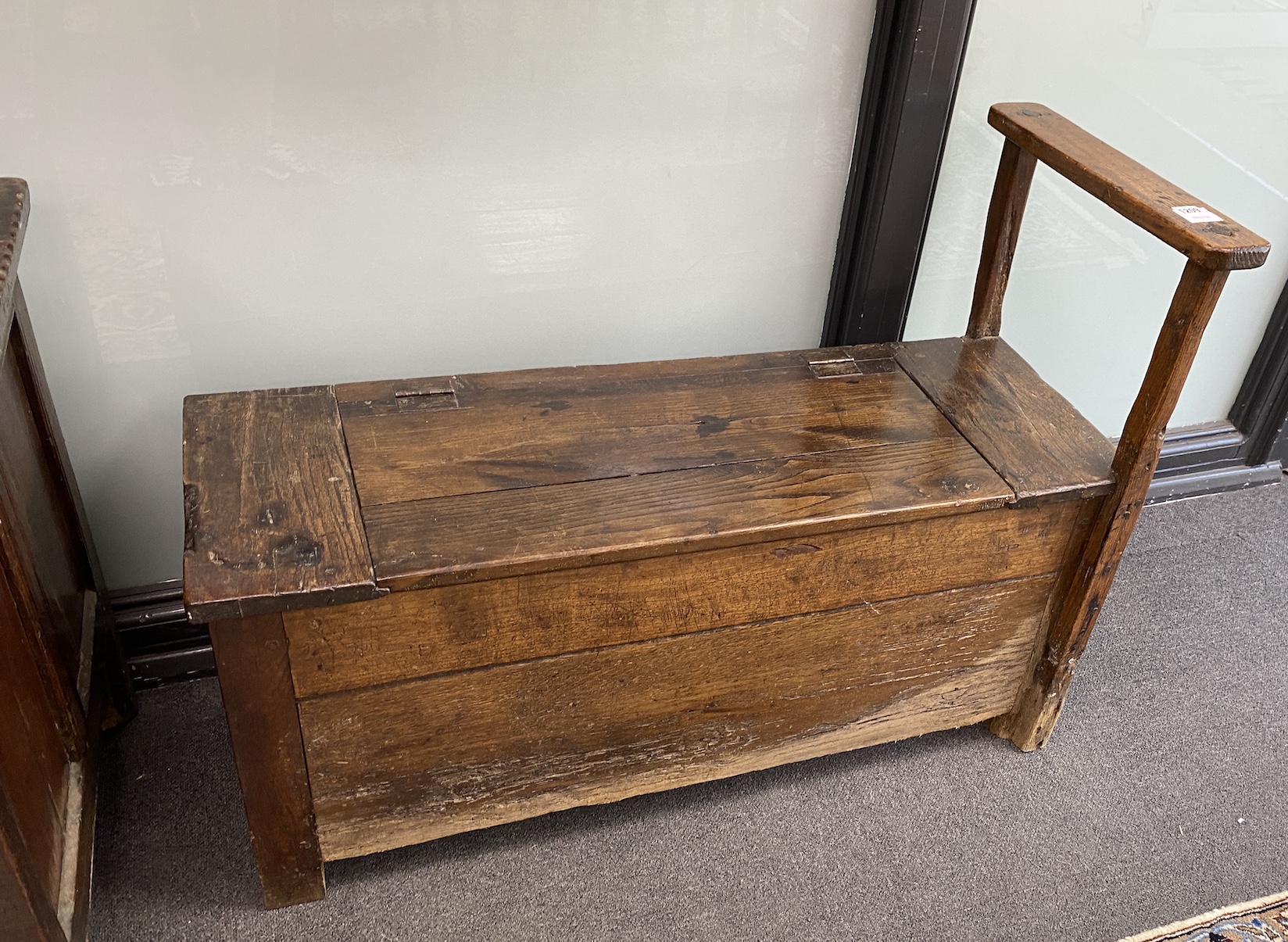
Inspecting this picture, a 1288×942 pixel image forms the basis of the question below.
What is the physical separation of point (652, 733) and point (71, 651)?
0.78 meters

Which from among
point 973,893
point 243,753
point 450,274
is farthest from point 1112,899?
point 450,274

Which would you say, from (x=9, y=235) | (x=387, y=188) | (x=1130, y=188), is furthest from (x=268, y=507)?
(x=1130, y=188)

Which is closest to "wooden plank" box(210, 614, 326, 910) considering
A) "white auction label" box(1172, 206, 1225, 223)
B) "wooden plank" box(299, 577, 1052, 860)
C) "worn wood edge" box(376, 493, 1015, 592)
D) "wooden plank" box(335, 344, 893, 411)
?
"wooden plank" box(299, 577, 1052, 860)

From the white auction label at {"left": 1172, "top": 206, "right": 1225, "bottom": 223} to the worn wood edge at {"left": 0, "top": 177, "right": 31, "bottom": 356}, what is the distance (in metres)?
1.30

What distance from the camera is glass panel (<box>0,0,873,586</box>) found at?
1292 mm

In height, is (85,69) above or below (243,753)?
above

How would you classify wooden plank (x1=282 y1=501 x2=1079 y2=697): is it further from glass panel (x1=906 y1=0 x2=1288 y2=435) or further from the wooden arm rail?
glass panel (x1=906 y1=0 x2=1288 y2=435)

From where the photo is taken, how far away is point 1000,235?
1.55 m

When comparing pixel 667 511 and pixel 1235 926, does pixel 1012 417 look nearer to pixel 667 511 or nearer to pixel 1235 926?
pixel 667 511

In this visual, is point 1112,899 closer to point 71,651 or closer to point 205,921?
point 205,921

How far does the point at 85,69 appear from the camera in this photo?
125 centimetres

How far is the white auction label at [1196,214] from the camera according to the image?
1239 mm

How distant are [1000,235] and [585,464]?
728 millimetres

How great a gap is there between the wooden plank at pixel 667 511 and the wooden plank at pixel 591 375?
23 centimetres
